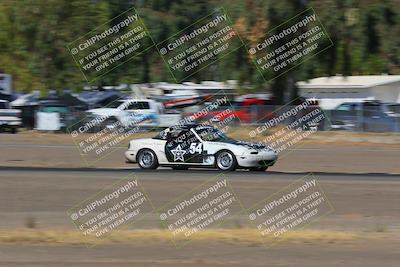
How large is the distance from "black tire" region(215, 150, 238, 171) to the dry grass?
375 inches

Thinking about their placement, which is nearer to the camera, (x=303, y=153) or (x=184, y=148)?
(x=184, y=148)

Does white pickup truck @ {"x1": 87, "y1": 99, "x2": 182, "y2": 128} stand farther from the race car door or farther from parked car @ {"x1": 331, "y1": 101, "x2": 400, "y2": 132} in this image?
the race car door

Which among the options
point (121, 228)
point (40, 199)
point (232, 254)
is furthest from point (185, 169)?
point (232, 254)

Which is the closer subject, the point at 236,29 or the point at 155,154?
the point at 155,154

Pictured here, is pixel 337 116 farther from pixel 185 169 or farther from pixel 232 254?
pixel 232 254

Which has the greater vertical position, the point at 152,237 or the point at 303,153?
the point at 152,237

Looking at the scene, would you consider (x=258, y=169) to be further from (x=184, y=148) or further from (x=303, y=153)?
(x=303, y=153)

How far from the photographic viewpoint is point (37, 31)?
43312 mm

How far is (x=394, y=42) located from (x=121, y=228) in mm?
30376

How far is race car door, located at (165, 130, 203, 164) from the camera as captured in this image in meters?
22.8

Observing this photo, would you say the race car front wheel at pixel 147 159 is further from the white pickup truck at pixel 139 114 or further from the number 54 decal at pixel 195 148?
the white pickup truck at pixel 139 114

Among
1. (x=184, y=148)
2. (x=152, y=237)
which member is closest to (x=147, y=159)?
(x=184, y=148)

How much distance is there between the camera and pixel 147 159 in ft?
77.4

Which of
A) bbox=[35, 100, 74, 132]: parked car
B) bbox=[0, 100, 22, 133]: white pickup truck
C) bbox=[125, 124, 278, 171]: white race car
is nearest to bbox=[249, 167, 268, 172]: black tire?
bbox=[125, 124, 278, 171]: white race car
